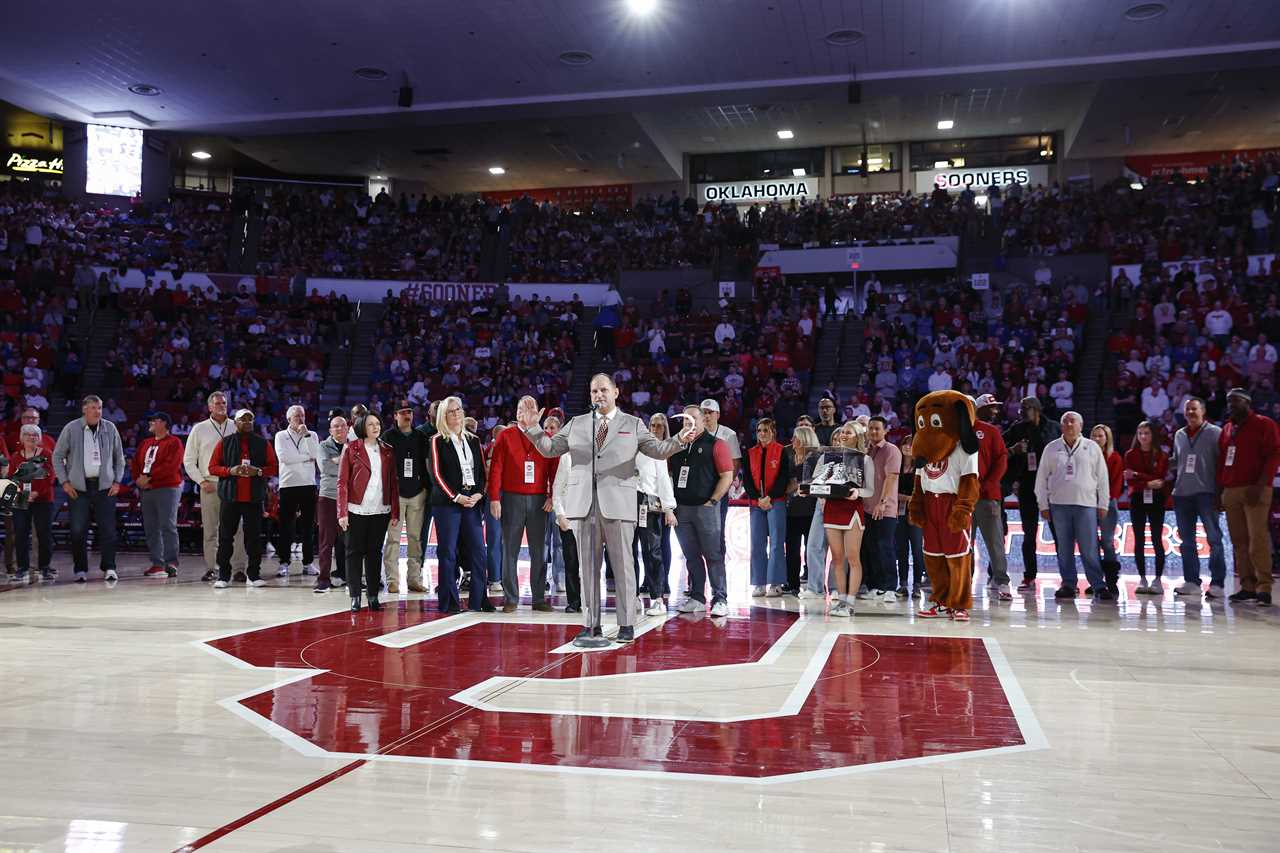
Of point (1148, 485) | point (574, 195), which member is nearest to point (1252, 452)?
point (1148, 485)

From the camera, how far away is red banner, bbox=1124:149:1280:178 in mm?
31078

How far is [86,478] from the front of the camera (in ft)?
35.3

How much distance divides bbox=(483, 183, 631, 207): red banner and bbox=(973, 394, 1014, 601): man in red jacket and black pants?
26426mm

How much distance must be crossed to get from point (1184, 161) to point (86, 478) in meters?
32.0

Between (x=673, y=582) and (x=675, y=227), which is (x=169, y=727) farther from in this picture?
(x=675, y=227)

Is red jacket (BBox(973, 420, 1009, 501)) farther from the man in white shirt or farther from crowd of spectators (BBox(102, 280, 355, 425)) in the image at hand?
crowd of spectators (BBox(102, 280, 355, 425))

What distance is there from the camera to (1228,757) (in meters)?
4.22

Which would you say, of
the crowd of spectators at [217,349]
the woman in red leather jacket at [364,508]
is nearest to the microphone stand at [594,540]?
the woman in red leather jacket at [364,508]

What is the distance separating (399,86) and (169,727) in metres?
21.5

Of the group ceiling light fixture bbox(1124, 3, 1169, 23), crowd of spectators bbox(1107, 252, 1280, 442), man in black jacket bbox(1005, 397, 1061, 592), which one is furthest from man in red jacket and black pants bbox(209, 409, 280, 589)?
ceiling light fixture bbox(1124, 3, 1169, 23)

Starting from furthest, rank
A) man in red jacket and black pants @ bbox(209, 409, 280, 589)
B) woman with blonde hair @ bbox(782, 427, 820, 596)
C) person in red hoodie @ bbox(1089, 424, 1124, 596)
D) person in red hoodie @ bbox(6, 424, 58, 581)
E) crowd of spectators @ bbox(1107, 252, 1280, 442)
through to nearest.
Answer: crowd of spectators @ bbox(1107, 252, 1280, 442), person in red hoodie @ bbox(6, 424, 58, 581), man in red jacket and black pants @ bbox(209, 409, 280, 589), person in red hoodie @ bbox(1089, 424, 1124, 596), woman with blonde hair @ bbox(782, 427, 820, 596)

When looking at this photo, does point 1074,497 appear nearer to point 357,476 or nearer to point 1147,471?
point 1147,471

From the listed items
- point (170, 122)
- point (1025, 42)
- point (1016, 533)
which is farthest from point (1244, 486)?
point (170, 122)

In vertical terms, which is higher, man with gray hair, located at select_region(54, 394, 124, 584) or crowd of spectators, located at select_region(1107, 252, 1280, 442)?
crowd of spectators, located at select_region(1107, 252, 1280, 442)
